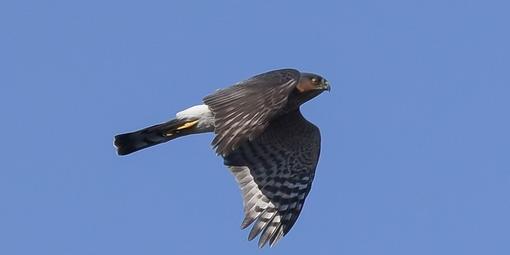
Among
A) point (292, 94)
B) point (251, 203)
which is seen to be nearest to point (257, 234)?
point (251, 203)

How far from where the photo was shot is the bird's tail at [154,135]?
56.7 feet

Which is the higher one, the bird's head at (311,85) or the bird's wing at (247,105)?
the bird's head at (311,85)

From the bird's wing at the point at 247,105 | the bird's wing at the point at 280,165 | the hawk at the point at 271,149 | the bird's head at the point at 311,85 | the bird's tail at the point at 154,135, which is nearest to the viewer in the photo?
the bird's wing at the point at 247,105

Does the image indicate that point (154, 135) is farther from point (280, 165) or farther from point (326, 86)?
point (326, 86)

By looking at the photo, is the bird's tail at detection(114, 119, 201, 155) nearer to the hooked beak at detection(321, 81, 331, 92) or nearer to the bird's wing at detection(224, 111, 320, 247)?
the bird's wing at detection(224, 111, 320, 247)

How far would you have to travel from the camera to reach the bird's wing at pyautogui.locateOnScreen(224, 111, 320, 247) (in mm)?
17609

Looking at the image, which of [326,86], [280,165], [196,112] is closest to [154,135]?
[196,112]

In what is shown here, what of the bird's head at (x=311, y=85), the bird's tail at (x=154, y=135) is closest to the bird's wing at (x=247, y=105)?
the bird's head at (x=311, y=85)

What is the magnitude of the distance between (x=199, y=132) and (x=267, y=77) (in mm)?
1659

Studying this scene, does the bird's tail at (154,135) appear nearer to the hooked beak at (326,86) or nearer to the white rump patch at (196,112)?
the white rump patch at (196,112)

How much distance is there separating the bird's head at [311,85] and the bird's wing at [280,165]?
64 centimetres

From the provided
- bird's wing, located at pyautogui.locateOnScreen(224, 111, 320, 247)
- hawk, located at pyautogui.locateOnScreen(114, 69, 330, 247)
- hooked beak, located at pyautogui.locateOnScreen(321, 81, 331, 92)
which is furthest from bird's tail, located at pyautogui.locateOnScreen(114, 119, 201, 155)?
hooked beak, located at pyautogui.locateOnScreen(321, 81, 331, 92)

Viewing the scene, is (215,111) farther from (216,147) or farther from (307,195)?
(307,195)

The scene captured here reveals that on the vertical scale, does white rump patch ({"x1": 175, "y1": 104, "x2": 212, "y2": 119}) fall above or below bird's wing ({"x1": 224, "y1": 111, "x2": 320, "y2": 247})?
above
